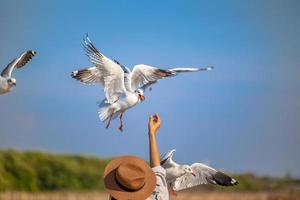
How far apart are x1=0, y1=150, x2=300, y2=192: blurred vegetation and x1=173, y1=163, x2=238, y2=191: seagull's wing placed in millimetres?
842

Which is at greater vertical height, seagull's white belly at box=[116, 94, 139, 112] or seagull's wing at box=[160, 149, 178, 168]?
seagull's white belly at box=[116, 94, 139, 112]

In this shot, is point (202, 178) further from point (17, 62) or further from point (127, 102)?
point (17, 62)

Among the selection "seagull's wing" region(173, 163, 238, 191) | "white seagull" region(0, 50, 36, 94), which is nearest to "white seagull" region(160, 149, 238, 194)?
"seagull's wing" region(173, 163, 238, 191)

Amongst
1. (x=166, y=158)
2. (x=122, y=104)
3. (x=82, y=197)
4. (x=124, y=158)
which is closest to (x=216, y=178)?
(x=166, y=158)

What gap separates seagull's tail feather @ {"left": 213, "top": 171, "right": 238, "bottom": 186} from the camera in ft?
9.82

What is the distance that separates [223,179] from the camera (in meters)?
3.01

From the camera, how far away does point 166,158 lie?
9.66 ft

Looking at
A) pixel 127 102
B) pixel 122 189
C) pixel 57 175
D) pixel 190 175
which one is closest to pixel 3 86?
pixel 127 102

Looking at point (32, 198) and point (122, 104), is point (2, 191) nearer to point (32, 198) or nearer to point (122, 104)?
point (32, 198)

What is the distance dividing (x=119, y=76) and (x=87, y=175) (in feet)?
3.90

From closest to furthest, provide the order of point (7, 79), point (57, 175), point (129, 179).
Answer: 1. point (129, 179)
2. point (7, 79)
3. point (57, 175)

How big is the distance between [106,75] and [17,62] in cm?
44

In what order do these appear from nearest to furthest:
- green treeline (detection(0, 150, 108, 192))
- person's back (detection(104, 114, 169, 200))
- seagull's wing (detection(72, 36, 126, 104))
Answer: person's back (detection(104, 114, 169, 200)) → seagull's wing (detection(72, 36, 126, 104)) → green treeline (detection(0, 150, 108, 192))

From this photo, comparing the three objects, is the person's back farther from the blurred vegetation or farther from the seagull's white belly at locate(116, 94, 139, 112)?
the blurred vegetation
